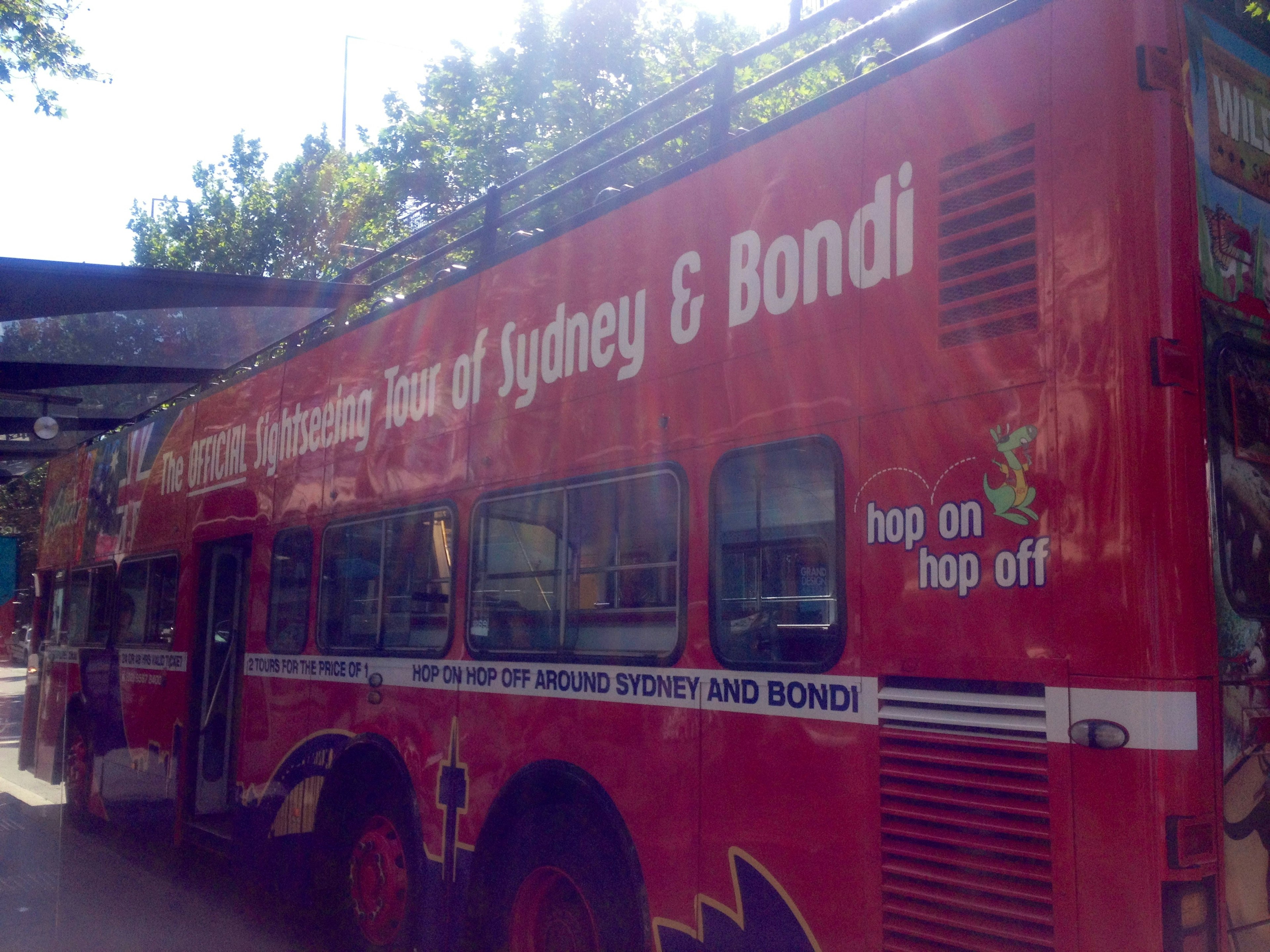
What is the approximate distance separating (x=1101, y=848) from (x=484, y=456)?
3.33 meters

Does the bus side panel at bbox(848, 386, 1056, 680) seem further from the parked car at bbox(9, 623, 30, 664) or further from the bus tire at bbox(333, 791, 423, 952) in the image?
the parked car at bbox(9, 623, 30, 664)

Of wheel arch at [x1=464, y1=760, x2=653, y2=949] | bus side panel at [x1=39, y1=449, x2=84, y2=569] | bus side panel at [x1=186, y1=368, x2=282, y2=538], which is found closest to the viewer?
wheel arch at [x1=464, y1=760, x2=653, y2=949]

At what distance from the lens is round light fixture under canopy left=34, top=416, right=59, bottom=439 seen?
45.6 ft

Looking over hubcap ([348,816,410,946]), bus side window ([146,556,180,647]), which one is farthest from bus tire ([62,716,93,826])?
hubcap ([348,816,410,946])

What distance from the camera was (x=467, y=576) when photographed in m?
5.34

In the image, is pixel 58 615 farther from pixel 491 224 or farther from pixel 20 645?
pixel 20 645

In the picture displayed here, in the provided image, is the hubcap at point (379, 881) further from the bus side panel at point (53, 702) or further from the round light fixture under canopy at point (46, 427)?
the round light fixture under canopy at point (46, 427)

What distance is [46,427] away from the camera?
13953 millimetres

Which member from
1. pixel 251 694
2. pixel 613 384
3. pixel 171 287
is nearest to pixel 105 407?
pixel 171 287

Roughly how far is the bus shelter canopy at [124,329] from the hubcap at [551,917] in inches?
234

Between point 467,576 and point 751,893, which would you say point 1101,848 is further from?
point 467,576

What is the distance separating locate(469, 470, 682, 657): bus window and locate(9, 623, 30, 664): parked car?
31.6 feet

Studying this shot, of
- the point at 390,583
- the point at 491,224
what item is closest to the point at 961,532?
the point at 491,224

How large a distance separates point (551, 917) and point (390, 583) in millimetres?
2069
